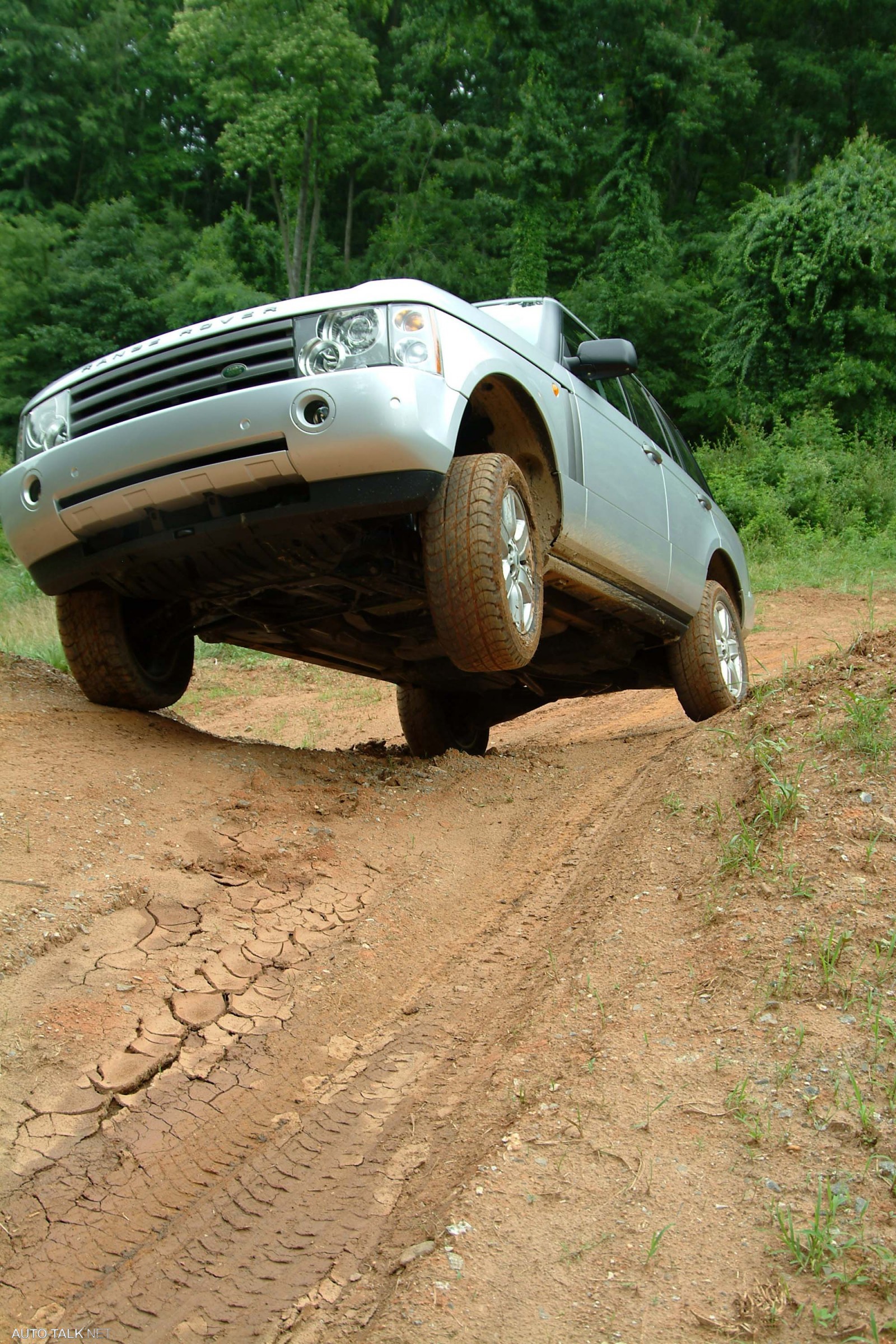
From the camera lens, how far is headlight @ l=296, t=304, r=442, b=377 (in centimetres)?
370

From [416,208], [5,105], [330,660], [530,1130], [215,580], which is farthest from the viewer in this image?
[5,105]

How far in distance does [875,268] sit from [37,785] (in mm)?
19830

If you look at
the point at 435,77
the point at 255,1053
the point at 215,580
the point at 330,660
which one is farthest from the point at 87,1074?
the point at 435,77

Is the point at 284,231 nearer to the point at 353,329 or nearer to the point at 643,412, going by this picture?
the point at 643,412

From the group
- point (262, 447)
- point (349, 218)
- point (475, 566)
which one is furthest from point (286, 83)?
point (475, 566)

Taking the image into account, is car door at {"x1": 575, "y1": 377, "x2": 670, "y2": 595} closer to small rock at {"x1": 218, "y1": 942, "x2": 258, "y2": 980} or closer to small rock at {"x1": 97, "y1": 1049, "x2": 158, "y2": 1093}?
small rock at {"x1": 218, "y1": 942, "x2": 258, "y2": 980}

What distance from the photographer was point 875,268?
785 inches

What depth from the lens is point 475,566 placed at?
3854 mm

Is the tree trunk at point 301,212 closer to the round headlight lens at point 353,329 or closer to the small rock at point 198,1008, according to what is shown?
the round headlight lens at point 353,329

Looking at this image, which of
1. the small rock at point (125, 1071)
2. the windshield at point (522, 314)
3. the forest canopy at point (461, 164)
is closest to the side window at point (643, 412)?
the windshield at point (522, 314)

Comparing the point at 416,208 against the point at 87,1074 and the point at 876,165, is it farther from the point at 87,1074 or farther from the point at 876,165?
the point at 87,1074

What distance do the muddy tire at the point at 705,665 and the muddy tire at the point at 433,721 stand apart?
123 centimetres

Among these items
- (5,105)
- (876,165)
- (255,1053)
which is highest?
(5,105)

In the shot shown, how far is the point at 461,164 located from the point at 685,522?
1187 inches
